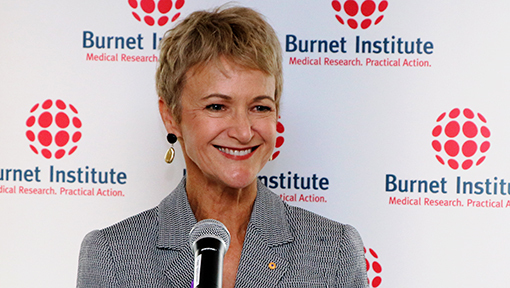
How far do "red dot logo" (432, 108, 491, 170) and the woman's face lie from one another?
923 mm

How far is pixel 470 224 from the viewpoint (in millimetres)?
2158

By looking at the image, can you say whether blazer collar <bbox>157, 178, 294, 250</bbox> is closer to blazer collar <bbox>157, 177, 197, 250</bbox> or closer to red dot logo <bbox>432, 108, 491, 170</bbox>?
blazer collar <bbox>157, 177, 197, 250</bbox>

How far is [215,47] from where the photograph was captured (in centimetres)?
152

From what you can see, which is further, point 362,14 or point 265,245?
point 362,14

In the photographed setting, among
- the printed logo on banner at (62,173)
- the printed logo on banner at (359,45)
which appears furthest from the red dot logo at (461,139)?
the printed logo on banner at (62,173)

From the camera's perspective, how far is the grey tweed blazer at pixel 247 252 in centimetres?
150

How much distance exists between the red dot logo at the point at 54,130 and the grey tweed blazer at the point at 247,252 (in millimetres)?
789

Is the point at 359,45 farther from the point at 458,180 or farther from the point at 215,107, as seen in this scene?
the point at 215,107

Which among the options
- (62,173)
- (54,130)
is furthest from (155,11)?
(62,173)

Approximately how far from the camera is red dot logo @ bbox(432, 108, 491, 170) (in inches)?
85.5

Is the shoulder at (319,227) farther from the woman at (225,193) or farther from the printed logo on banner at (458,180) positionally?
the printed logo on banner at (458,180)

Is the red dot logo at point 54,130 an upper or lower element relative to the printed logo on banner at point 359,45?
lower

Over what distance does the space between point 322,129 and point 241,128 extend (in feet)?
2.61

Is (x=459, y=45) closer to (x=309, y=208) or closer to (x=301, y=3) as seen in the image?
(x=301, y=3)
